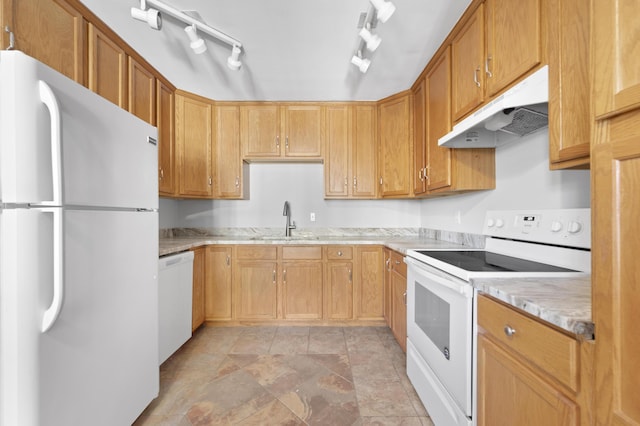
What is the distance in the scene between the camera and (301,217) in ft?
10.3

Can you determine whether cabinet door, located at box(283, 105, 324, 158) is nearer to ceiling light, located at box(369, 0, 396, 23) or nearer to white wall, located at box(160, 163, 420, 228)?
white wall, located at box(160, 163, 420, 228)

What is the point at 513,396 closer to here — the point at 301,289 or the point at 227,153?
the point at 301,289

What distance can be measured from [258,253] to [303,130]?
1431mm

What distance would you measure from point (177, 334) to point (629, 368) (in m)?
2.44

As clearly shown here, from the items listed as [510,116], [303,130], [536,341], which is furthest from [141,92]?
[536,341]

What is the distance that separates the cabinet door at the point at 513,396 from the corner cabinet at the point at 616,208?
0.10 m

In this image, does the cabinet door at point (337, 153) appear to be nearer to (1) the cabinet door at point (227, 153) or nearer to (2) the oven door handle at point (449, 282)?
(1) the cabinet door at point (227, 153)

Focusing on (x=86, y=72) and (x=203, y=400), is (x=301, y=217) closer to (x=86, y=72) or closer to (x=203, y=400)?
(x=203, y=400)

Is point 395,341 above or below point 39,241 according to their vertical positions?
below

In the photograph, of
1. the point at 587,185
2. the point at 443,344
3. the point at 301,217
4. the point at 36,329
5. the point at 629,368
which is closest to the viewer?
the point at 629,368

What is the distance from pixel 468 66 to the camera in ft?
5.18

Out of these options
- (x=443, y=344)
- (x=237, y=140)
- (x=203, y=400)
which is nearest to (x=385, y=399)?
(x=443, y=344)

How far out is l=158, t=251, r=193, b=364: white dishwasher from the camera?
6.12ft

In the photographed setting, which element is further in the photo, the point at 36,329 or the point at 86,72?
the point at 86,72
